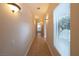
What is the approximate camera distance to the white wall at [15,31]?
1.32 m

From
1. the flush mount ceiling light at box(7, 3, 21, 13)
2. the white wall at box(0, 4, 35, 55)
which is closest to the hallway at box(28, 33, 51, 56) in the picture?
the white wall at box(0, 4, 35, 55)

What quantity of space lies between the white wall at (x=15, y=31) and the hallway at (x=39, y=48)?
76mm

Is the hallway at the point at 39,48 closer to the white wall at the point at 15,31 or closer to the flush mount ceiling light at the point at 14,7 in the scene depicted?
the white wall at the point at 15,31

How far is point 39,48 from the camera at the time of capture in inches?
60.9

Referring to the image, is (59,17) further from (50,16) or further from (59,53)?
(59,53)

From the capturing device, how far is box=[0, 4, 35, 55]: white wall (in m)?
1.32

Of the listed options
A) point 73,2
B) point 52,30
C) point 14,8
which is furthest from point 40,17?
point 73,2

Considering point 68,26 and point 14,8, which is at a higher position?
point 14,8

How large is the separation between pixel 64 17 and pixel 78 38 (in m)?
0.33

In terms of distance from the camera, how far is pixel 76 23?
4.13 feet

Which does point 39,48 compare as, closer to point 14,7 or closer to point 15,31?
point 15,31

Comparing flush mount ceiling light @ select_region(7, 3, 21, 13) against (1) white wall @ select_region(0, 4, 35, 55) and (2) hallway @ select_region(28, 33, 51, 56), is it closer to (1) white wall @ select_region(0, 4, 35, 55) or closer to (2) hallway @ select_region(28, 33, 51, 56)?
(1) white wall @ select_region(0, 4, 35, 55)

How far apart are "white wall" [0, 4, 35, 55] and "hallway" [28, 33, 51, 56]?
3.0 inches

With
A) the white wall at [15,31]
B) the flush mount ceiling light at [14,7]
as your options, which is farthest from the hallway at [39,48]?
the flush mount ceiling light at [14,7]
